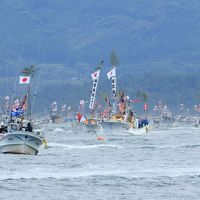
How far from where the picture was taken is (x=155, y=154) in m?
92.6

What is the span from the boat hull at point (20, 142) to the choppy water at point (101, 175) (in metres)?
1.22

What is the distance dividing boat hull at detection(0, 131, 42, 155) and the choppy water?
1219mm

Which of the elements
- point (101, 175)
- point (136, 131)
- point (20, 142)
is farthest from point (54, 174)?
point (136, 131)

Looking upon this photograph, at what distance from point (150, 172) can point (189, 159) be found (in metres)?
14.7

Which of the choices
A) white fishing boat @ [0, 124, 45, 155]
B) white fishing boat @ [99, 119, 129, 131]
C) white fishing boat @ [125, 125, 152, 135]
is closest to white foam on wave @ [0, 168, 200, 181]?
white fishing boat @ [0, 124, 45, 155]

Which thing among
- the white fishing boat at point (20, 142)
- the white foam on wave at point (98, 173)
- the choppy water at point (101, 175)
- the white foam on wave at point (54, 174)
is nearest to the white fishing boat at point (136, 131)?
the choppy water at point (101, 175)

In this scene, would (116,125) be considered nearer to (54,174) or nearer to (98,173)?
(98,173)

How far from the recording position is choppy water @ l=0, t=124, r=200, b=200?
5806 cm

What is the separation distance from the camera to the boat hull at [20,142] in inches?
3374

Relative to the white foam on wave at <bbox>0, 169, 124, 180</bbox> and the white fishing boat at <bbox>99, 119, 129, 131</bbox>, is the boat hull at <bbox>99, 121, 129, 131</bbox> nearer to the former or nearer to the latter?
the white fishing boat at <bbox>99, 119, 129, 131</bbox>

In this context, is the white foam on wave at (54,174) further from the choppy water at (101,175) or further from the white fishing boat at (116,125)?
the white fishing boat at (116,125)

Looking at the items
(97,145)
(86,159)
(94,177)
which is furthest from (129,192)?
(97,145)

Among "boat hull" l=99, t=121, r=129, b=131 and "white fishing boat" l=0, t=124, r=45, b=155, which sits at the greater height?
"boat hull" l=99, t=121, r=129, b=131

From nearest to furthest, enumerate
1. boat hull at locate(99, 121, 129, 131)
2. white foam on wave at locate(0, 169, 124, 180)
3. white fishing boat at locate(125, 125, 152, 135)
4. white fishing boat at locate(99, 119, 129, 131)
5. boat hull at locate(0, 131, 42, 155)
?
white foam on wave at locate(0, 169, 124, 180) → boat hull at locate(0, 131, 42, 155) → white fishing boat at locate(125, 125, 152, 135) → boat hull at locate(99, 121, 129, 131) → white fishing boat at locate(99, 119, 129, 131)
